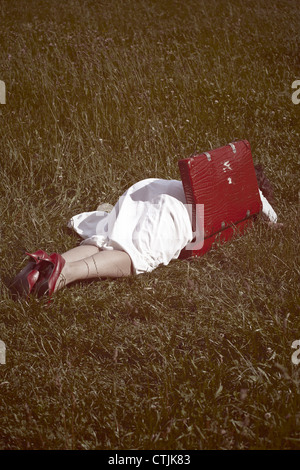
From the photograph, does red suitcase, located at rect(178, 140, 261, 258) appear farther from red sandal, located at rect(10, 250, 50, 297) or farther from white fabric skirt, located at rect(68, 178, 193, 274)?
red sandal, located at rect(10, 250, 50, 297)

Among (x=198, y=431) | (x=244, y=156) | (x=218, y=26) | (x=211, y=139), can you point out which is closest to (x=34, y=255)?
(x=198, y=431)

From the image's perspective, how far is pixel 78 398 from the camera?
2359 mm

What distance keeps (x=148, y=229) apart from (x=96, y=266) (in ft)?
1.43

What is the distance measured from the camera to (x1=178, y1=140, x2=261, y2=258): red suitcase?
342 cm

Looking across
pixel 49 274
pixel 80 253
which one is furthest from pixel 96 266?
pixel 49 274

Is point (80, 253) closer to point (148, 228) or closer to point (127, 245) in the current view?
point (127, 245)

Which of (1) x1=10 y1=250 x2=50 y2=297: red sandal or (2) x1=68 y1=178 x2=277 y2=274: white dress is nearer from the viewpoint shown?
(1) x1=10 y1=250 x2=50 y2=297: red sandal

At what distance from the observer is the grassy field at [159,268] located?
224 cm

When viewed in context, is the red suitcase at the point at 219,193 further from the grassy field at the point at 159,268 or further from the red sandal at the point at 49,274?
the red sandal at the point at 49,274

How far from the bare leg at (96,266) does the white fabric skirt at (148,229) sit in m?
0.06

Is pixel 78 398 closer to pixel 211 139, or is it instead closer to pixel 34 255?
pixel 34 255

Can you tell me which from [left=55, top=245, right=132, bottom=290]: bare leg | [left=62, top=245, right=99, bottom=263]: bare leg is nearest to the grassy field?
[left=55, top=245, right=132, bottom=290]: bare leg

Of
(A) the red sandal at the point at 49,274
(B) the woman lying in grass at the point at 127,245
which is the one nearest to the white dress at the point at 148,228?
(B) the woman lying in grass at the point at 127,245
